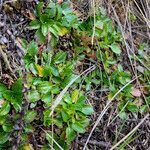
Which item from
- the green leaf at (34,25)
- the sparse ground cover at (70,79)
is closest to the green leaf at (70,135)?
the sparse ground cover at (70,79)

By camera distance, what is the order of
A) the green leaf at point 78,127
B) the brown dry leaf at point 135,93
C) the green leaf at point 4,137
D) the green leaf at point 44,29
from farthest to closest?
the brown dry leaf at point 135,93
the green leaf at point 44,29
the green leaf at point 78,127
the green leaf at point 4,137

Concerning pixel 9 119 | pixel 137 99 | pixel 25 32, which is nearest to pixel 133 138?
pixel 137 99

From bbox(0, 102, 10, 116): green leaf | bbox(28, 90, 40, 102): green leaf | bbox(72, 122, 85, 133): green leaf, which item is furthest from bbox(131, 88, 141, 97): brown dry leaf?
bbox(0, 102, 10, 116): green leaf

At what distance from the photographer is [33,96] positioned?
1528 millimetres

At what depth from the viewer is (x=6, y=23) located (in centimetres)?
163

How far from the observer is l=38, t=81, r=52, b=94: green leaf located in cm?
155

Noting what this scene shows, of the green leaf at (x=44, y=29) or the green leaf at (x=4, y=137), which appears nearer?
the green leaf at (x=4, y=137)

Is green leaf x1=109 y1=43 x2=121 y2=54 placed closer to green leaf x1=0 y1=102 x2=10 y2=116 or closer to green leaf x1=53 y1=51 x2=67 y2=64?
green leaf x1=53 y1=51 x2=67 y2=64

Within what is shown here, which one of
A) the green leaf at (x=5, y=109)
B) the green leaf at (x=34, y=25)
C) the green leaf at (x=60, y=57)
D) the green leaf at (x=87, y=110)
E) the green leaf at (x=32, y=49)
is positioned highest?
the green leaf at (x=34, y=25)

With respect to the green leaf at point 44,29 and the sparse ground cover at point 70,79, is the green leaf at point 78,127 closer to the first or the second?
the sparse ground cover at point 70,79

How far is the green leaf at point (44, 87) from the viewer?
1.55m

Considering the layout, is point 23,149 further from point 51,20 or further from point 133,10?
point 133,10

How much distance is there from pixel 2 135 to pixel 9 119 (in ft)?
0.24

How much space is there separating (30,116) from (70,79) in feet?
0.88
